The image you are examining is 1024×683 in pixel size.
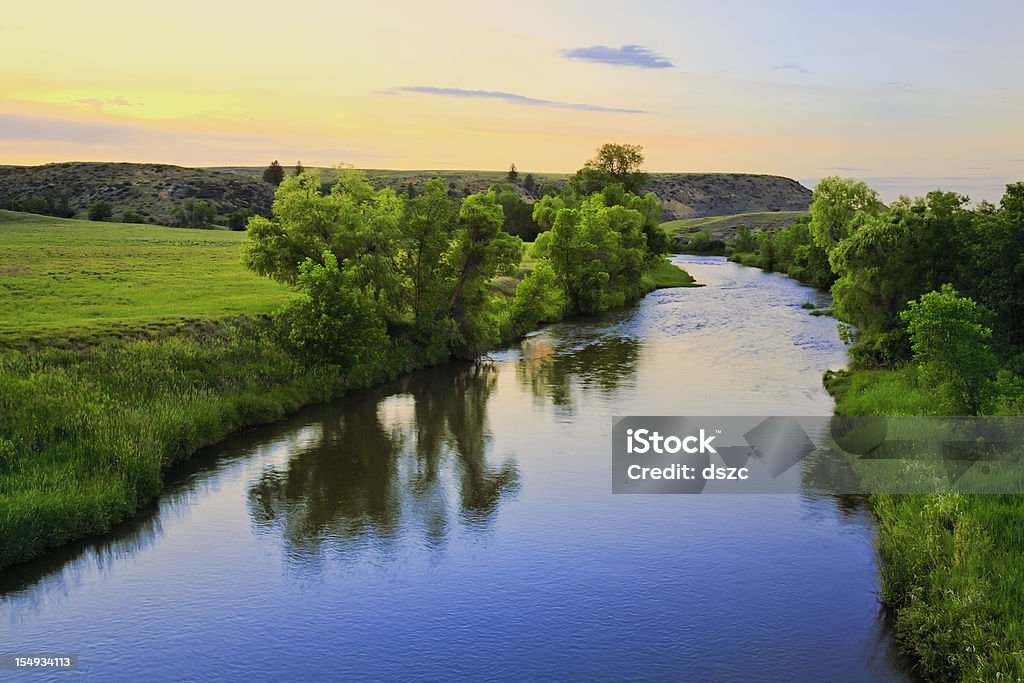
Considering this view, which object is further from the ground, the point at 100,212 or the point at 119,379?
the point at 100,212

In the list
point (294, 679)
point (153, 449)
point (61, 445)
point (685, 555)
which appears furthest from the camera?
point (153, 449)

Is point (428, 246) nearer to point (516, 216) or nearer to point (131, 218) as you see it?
point (131, 218)

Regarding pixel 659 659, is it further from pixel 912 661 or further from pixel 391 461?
pixel 391 461

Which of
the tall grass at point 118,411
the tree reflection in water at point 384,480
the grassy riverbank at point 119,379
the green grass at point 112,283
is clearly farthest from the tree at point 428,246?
the tree reflection in water at point 384,480

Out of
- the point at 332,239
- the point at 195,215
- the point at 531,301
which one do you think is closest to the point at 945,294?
the point at 332,239

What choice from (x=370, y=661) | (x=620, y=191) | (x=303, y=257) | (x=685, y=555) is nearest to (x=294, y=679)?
(x=370, y=661)

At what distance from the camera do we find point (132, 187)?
13150 centimetres

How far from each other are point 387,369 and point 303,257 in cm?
725

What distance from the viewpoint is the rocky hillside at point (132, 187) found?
124 m

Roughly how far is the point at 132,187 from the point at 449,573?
127514 mm

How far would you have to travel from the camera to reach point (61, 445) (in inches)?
964

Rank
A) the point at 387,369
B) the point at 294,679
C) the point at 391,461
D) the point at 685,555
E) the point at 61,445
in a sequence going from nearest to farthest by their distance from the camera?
the point at 294,679
the point at 685,555
the point at 61,445
the point at 391,461
the point at 387,369
